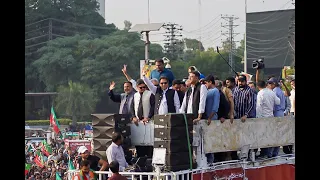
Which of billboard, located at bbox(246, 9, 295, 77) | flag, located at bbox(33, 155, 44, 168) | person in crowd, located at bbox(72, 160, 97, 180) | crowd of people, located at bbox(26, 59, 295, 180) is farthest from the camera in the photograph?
billboard, located at bbox(246, 9, 295, 77)

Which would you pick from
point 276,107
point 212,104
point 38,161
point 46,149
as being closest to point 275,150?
point 276,107

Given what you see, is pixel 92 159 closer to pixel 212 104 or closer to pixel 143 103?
pixel 143 103

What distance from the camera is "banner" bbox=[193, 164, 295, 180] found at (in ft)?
32.1

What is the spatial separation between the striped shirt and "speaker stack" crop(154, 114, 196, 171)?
2.05 metres

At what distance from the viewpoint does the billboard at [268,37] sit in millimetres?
58094

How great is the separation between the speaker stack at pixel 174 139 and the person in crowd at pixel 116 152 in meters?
0.63

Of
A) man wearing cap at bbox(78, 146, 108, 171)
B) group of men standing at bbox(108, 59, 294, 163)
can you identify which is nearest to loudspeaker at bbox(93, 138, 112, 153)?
man wearing cap at bbox(78, 146, 108, 171)

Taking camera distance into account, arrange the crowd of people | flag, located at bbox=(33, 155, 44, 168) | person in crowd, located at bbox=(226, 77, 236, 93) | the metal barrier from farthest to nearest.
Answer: flag, located at bbox=(33, 155, 44, 168)
person in crowd, located at bbox=(226, 77, 236, 93)
the crowd of people
the metal barrier

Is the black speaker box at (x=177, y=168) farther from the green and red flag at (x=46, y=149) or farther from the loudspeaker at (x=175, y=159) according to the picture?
the green and red flag at (x=46, y=149)

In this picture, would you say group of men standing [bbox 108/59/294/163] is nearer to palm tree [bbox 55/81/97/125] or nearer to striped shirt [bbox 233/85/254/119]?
striped shirt [bbox 233/85/254/119]
